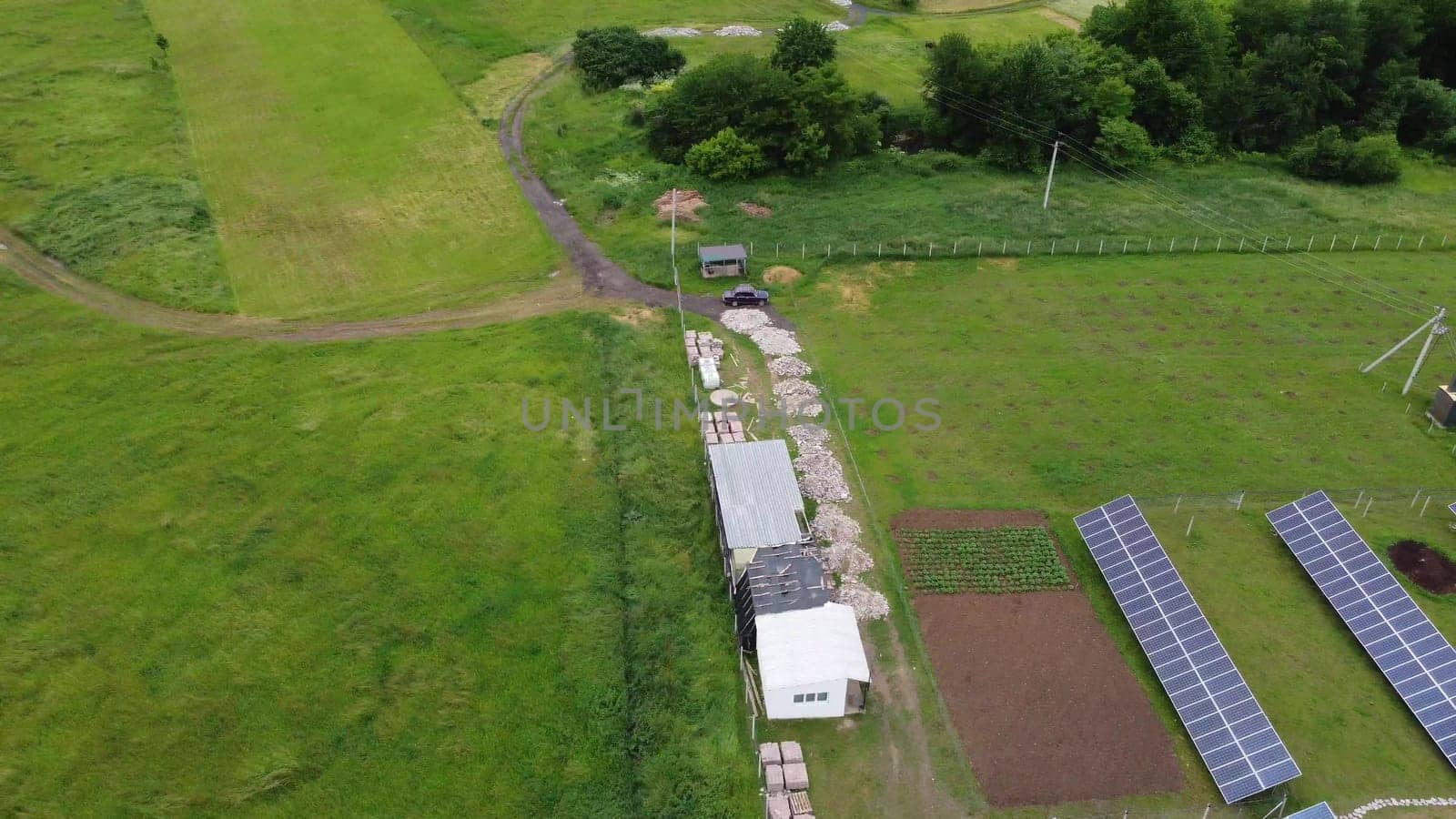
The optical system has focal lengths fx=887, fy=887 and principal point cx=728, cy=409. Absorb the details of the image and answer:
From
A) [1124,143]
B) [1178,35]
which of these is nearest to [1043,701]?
[1124,143]

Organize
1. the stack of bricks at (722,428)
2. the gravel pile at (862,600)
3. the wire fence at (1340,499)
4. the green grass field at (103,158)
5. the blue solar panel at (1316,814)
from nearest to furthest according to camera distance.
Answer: the blue solar panel at (1316,814) → the gravel pile at (862,600) → the wire fence at (1340,499) → the stack of bricks at (722,428) → the green grass field at (103,158)

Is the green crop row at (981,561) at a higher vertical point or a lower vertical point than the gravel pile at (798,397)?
lower

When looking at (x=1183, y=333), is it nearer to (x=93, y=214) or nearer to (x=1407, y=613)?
(x=1407, y=613)

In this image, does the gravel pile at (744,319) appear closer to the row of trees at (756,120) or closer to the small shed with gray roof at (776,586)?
the row of trees at (756,120)

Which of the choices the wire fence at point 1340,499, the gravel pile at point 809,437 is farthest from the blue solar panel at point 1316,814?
the gravel pile at point 809,437

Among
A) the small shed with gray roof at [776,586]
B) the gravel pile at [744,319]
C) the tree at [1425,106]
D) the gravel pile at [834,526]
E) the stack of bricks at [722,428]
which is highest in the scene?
the tree at [1425,106]

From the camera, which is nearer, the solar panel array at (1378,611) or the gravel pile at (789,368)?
the solar panel array at (1378,611)

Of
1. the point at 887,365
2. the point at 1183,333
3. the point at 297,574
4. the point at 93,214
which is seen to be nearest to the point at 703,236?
the point at 887,365
